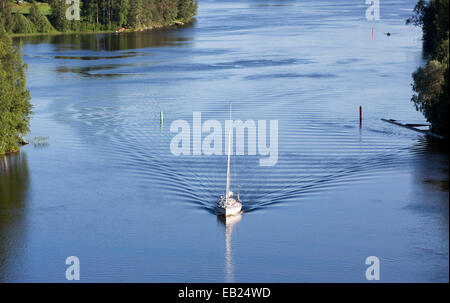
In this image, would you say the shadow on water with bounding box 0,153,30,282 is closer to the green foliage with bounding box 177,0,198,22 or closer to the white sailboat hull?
the white sailboat hull

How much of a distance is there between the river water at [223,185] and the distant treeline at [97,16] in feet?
138

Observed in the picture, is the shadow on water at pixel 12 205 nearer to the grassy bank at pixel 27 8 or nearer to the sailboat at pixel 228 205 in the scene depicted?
the sailboat at pixel 228 205

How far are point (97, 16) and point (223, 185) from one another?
321 feet

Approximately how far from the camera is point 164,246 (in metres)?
32.8

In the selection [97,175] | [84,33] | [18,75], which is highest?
[84,33]

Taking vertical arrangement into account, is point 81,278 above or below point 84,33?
below

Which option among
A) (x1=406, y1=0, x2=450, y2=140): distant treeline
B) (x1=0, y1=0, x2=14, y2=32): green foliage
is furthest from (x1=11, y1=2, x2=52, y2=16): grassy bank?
(x1=406, y1=0, x2=450, y2=140): distant treeline

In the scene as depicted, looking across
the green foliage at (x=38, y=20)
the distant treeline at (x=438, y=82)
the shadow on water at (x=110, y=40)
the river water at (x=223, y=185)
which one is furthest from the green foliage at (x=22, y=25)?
the distant treeline at (x=438, y=82)

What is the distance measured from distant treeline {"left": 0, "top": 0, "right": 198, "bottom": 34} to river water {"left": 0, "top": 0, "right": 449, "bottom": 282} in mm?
42185

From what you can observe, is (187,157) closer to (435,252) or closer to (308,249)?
(308,249)
